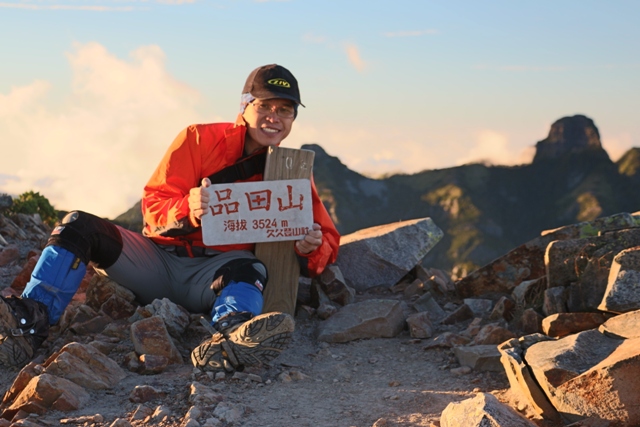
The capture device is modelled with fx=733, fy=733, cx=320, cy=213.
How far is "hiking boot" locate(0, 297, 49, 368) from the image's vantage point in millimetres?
5531

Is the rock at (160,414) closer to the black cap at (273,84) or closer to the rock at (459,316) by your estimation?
the black cap at (273,84)

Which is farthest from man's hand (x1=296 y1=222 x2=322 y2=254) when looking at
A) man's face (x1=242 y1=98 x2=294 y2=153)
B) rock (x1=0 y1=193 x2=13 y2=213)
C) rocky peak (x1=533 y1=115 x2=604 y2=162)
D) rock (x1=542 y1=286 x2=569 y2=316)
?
rocky peak (x1=533 y1=115 x2=604 y2=162)

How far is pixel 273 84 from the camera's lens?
20.6 ft

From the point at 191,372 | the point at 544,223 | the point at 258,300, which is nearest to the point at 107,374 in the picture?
the point at 191,372

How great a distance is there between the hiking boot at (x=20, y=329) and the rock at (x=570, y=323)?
3908 millimetres

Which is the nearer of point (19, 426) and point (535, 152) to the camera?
point (19, 426)

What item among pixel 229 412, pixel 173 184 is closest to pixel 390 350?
pixel 229 412

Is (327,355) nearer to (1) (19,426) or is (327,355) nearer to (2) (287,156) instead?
(2) (287,156)

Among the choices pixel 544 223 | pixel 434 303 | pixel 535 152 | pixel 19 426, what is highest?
pixel 535 152

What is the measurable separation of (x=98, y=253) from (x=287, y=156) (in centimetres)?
183

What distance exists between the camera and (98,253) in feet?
20.5

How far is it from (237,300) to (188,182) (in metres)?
1.30

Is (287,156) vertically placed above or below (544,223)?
below

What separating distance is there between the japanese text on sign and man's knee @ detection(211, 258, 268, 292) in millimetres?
265
